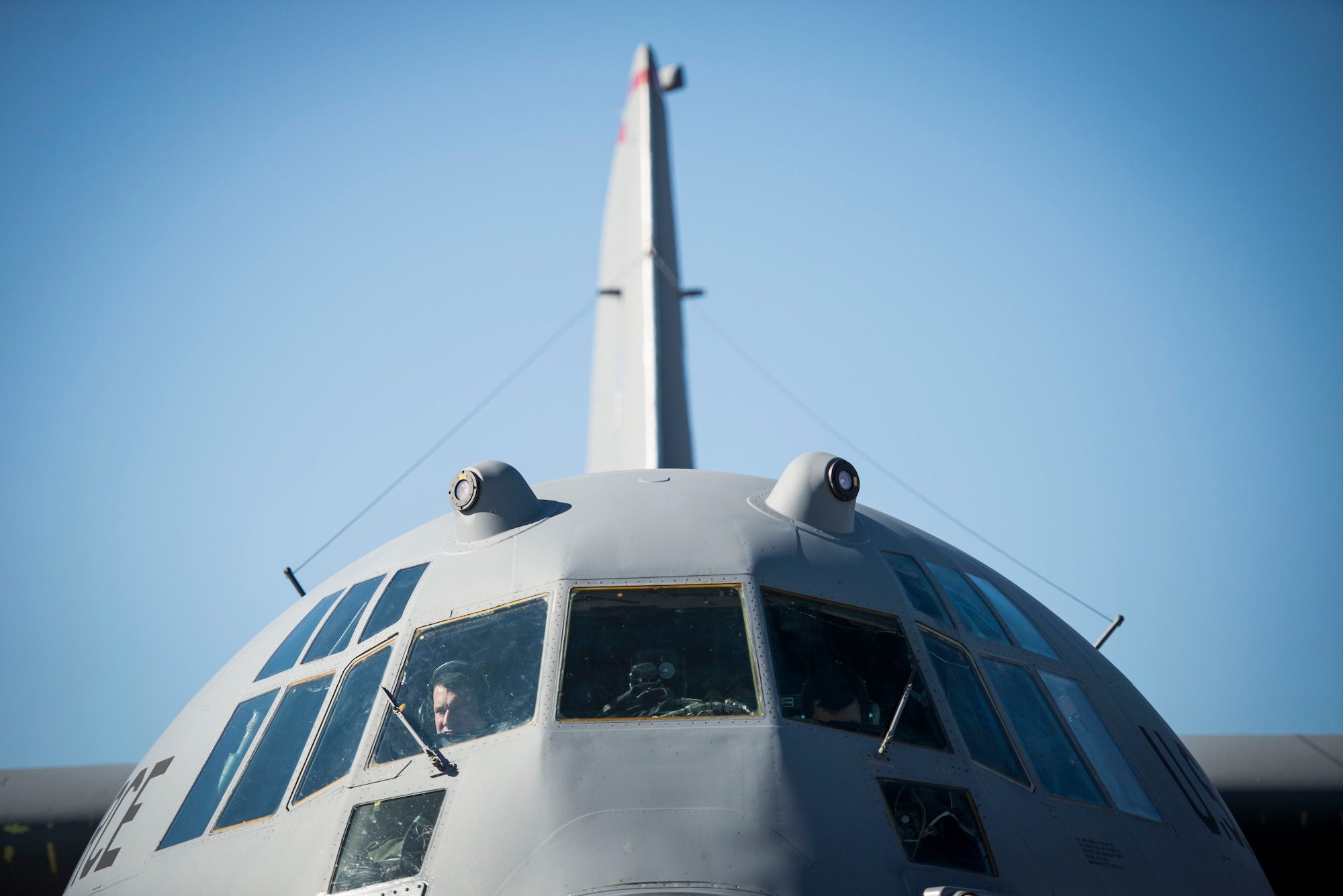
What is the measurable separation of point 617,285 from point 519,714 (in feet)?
35.6

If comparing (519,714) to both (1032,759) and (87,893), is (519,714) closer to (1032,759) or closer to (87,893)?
(1032,759)

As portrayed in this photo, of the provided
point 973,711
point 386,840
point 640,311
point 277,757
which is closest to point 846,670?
point 973,711

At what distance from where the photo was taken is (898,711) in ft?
19.2

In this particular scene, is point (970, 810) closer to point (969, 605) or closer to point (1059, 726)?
point (1059, 726)

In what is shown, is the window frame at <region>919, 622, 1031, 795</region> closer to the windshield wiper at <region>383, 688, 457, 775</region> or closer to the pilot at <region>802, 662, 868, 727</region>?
the pilot at <region>802, 662, 868, 727</region>

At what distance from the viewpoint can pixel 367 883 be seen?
528 centimetres

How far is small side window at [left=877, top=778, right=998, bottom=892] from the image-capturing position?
5320 mm

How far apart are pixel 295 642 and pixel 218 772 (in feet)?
3.51

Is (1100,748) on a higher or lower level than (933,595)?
lower

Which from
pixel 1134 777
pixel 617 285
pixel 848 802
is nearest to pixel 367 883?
pixel 848 802

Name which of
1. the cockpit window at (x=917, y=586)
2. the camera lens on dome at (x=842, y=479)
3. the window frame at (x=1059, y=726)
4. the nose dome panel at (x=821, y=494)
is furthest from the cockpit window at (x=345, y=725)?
the window frame at (x=1059, y=726)

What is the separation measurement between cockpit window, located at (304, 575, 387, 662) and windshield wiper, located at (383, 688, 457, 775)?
1091 mm

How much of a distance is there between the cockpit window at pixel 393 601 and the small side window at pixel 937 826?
3.17 meters

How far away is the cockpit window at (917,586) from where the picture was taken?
6949 millimetres
